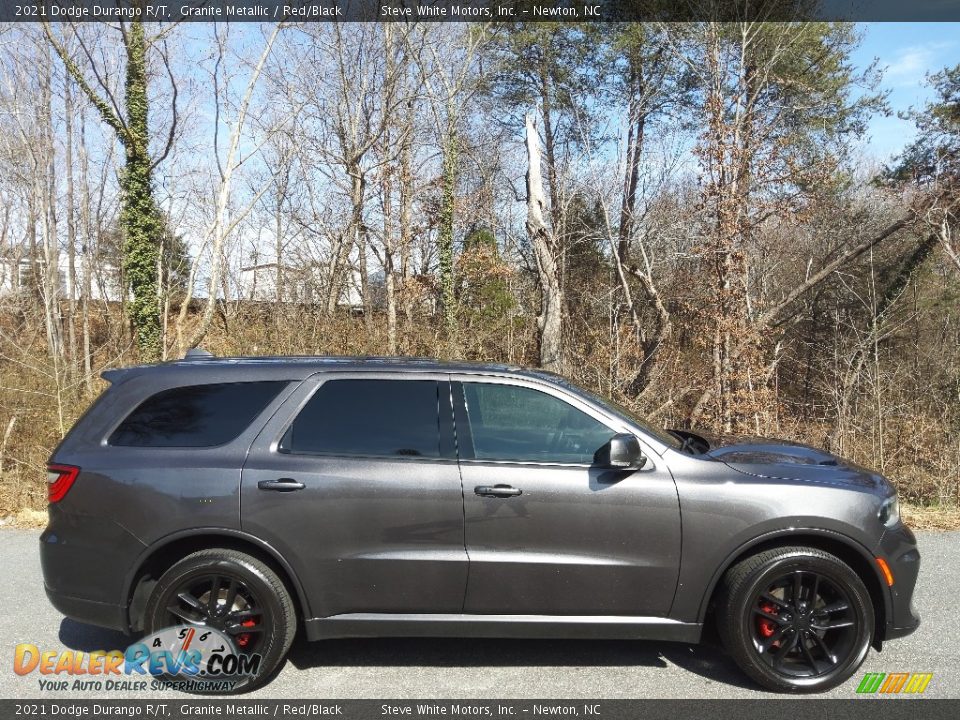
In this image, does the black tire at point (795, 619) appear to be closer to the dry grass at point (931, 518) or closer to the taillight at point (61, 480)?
the taillight at point (61, 480)

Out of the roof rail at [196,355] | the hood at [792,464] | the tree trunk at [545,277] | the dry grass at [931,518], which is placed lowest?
the dry grass at [931,518]

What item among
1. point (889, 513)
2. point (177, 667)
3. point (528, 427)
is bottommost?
point (177, 667)

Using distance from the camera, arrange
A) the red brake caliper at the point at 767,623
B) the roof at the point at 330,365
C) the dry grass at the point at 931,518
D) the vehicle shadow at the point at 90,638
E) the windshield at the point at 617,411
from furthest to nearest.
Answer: the dry grass at the point at 931,518 → the vehicle shadow at the point at 90,638 → the roof at the point at 330,365 → the windshield at the point at 617,411 → the red brake caliper at the point at 767,623

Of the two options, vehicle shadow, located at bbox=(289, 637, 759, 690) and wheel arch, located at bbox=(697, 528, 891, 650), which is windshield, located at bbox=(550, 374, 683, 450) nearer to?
wheel arch, located at bbox=(697, 528, 891, 650)

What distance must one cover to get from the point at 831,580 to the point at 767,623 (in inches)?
15.8

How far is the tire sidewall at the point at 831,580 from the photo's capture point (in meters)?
3.97

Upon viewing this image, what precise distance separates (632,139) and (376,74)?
8438 mm

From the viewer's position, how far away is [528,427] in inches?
167

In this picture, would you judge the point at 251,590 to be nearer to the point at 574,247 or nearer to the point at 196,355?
the point at 196,355

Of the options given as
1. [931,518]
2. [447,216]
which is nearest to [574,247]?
[447,216]

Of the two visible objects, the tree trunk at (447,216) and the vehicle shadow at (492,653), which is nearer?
the vehicle shadow at (492,653)

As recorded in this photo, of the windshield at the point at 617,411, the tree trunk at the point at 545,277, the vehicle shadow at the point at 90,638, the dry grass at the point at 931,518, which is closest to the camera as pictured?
the windshield at the point at 617,411

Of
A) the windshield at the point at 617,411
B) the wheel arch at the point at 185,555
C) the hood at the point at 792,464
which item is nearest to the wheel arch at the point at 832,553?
the hood at the point at 792,464

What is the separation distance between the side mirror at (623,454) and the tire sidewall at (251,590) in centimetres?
189
